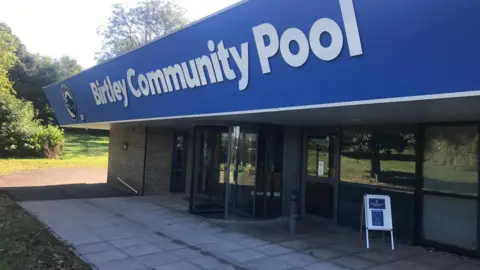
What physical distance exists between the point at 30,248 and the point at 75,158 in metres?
26.8

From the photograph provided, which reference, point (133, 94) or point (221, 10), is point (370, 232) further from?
point (133, 94)

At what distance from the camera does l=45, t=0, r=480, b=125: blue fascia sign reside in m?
3.50

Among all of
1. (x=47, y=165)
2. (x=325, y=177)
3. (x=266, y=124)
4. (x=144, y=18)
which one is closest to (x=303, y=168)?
(x=325, y=177)

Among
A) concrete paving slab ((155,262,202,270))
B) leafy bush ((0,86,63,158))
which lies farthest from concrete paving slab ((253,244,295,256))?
leafy bush ((0,86,63,158))

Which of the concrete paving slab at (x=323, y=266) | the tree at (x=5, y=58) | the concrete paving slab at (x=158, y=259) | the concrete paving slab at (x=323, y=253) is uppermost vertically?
the tree at (x=5, y=58)

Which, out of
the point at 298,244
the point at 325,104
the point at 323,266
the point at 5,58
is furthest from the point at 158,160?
the point at 5,58

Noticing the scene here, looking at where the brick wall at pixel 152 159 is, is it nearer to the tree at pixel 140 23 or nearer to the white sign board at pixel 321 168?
the white sign board at pixel 321 168

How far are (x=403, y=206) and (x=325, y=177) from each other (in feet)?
6.56

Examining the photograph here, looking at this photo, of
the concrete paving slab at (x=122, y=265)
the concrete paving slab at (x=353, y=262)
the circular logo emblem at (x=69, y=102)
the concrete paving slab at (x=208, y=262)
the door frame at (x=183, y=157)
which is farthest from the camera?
the circular logo emblem at (x=69, y=102)

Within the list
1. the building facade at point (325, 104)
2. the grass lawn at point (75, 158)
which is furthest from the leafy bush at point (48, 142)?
the building facade at point (325, 104)

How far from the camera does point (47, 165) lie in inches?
965

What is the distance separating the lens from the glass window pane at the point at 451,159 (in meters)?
6.52

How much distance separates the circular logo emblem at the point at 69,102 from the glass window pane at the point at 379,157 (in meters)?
10.8

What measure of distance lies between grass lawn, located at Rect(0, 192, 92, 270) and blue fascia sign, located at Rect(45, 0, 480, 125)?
10.9 feet
